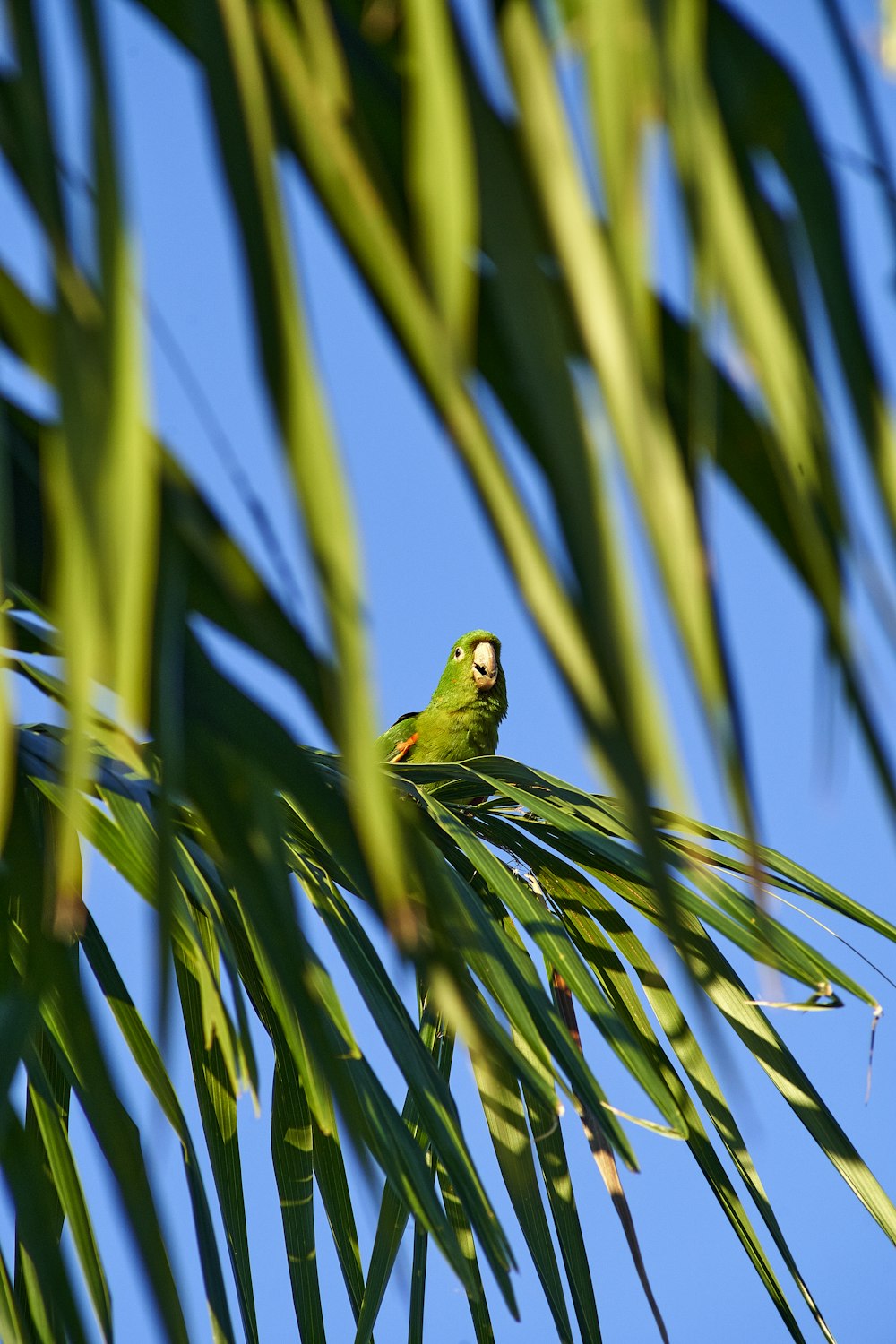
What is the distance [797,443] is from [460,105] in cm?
15

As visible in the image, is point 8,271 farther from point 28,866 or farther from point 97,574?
point 28,866

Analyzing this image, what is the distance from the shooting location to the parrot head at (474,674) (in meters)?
3.75

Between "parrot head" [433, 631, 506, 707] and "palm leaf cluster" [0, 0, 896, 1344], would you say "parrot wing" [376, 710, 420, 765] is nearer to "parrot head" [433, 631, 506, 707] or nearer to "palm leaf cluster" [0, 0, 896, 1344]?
"parrot head" [433, 631, 506, 707]

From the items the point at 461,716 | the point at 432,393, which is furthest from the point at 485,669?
the point at 432,393

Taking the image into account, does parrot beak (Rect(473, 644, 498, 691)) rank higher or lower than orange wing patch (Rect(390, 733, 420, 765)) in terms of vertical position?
higher

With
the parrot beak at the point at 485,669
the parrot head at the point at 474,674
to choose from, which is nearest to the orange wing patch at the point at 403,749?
the parrot head at the point at 474,674

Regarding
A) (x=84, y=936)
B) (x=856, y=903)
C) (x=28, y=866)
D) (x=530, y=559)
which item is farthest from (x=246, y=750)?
(x=856, y=903)

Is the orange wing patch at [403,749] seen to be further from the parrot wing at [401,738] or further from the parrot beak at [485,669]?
the parrot beak at [485,669]

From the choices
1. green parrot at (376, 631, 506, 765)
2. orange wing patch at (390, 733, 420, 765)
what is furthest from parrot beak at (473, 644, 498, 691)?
orange wing patch at (390, 733, 420, 765)

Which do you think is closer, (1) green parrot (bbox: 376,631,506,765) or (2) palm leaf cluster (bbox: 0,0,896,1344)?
(2) palm leaf cluster (bbox: 0,0,896,1344)

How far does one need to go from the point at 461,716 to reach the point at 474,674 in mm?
159

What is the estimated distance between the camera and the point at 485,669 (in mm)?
3768

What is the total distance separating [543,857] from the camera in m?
1.31

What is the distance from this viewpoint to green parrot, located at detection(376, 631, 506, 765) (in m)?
3.67
